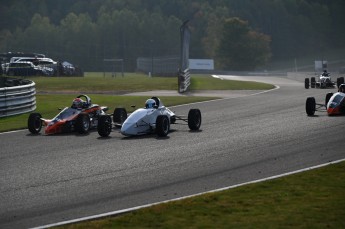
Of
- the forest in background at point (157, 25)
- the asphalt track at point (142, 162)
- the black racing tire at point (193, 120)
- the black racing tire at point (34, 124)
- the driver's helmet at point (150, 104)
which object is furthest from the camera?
the forest in background at point (157, 25)

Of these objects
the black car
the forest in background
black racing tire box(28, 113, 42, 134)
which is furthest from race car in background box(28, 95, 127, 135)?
the forest in background

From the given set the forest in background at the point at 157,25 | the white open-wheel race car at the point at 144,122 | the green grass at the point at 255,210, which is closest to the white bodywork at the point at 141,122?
the white open-wheel race car at the point at 144,122

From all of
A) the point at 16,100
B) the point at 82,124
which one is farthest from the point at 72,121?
the point at 16,100

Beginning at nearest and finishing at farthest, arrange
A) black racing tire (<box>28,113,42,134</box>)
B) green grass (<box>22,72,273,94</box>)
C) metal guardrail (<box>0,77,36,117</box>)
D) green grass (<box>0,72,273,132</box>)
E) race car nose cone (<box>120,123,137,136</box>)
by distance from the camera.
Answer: race car nose cone (<box>120,123,137,136</box>) → black racing tire (<box>28,113,42,134</box>) → metal guardrail (<box>0,77,36,117</box>) → green grass (<box>0,72,273,132</box>) → green grass (<box>22,72,273,94</box>)

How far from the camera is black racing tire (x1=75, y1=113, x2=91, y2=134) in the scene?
22.4m

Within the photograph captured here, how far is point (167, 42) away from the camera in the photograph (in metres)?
137

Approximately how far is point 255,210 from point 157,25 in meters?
127

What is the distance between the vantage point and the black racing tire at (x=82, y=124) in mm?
22406

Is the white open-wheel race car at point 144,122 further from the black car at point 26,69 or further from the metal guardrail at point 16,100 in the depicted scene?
the black car at point 26,69

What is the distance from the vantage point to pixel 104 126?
850 inches

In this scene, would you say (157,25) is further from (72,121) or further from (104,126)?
(104,126)

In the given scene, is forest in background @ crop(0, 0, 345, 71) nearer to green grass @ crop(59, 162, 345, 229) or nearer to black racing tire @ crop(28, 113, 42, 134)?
black racing tire @ crop(28, 113, 42, 134)

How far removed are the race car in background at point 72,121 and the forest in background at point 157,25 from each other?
3437 inches

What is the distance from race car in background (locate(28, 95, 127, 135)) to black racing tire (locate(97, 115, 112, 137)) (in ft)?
1.32
